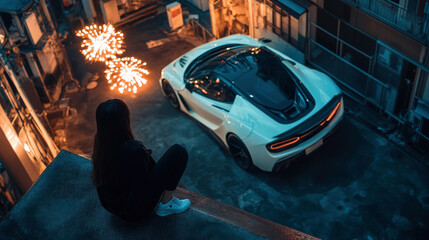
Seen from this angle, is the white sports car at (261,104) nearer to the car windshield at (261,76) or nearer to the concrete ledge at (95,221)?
the car windshield at (261,76)

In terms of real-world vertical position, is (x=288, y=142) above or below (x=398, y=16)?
below

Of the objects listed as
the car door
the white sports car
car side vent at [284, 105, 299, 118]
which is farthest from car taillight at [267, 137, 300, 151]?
the car door

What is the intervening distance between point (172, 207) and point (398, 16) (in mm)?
5975

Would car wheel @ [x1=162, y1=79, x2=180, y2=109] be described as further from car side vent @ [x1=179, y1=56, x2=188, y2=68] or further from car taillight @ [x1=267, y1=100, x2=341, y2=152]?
car taillight @ [x1=267, y1=100, x2=341, y2=152]

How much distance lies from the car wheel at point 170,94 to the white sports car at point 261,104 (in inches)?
24.9

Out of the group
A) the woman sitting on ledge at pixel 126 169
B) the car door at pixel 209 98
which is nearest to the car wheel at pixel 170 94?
the car door at pixel 209 98

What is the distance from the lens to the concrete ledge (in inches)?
149

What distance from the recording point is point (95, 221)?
402 cm

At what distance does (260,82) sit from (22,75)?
18.8 feet

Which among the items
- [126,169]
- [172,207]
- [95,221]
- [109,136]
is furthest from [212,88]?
[109,136]

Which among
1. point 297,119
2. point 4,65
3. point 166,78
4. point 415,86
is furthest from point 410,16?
point 4,65

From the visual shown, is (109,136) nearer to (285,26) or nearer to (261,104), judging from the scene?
(261,104)

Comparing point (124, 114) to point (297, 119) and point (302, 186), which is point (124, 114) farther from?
point (302, 186)

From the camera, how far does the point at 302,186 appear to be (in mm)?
7332
